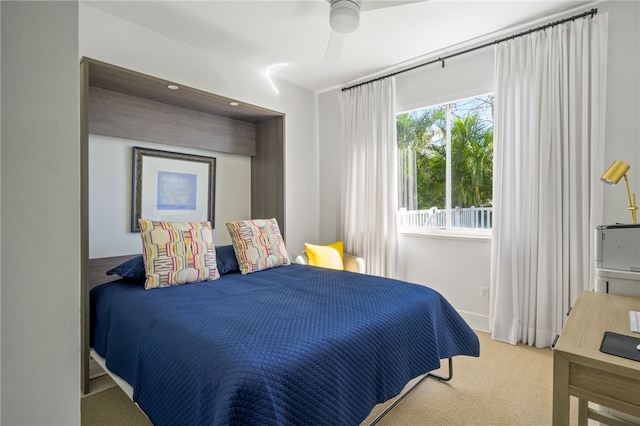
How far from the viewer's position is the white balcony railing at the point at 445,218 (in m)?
3.16

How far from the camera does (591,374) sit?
101 cm

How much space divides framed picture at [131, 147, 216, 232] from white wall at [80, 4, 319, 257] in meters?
0.11

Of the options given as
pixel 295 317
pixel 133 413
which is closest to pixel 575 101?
pixel 295 317

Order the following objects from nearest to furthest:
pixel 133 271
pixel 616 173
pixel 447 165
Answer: pixel 616 173, pixel 133 271, pixel 447 165

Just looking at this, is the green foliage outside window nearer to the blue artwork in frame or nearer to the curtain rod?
the curtain rod

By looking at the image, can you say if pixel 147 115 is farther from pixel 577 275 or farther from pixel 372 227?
pixel 577 275

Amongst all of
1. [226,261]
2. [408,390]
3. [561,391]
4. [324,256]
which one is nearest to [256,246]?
[226,261]

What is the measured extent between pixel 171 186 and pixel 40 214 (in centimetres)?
273

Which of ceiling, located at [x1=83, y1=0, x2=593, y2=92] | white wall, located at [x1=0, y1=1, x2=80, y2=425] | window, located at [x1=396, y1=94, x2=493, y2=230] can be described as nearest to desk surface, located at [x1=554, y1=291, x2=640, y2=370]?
white wall, located at [x1=0, y1=1, x2=80, y2=425]

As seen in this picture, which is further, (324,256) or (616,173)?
(324,256)

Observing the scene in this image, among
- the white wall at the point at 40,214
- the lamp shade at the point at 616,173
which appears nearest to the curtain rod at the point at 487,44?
the lamp shade at the point at 616,173

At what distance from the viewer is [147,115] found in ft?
9.48

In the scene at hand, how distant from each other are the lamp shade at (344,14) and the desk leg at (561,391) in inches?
90.5

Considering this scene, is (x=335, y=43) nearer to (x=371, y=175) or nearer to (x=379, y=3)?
(x=379, y=3)
